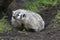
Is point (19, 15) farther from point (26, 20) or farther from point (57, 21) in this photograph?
point (57, 21)

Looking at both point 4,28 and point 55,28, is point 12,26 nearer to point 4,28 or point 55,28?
point 4,28

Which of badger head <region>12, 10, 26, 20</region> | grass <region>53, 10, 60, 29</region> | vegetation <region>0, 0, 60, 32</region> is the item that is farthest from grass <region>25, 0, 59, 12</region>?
badger head <region>12, 10, 26, 20</region>

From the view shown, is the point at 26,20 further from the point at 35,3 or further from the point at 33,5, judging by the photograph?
the point at 35,3

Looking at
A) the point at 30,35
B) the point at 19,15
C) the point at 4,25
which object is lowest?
the point at 30,35

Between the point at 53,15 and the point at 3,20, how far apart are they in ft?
5.75

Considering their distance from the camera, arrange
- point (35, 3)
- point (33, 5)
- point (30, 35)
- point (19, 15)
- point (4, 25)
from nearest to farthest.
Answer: point (30, 35), point (19, 15), point (4, 25), point (33, 5), point (35, 3)

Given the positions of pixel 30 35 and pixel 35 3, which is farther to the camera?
pixel 35 3

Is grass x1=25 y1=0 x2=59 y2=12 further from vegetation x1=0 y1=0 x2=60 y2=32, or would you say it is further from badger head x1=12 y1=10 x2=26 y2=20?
badger head x1=12 y1=10 x2=26 y2=20

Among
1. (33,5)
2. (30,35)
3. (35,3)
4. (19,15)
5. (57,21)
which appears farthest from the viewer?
(35,3)

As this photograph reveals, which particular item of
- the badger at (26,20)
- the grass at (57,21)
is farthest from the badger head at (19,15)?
the grass at (57,21)

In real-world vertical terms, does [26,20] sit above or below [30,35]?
above

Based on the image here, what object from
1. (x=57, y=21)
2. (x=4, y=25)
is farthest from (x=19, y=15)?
(x=57, y=21)

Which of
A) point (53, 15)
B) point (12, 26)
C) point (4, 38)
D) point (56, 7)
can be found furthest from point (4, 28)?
point (56, 7)

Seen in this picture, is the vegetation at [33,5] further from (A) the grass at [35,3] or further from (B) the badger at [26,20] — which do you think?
(B) the badger at [26,20]
